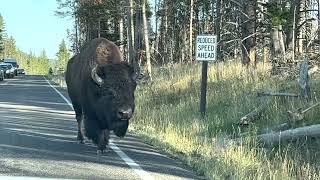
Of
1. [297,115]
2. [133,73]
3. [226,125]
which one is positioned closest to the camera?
[133,73]

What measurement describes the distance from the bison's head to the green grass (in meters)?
1.50

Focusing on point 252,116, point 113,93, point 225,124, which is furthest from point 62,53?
point 113,93

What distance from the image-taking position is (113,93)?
397 inches

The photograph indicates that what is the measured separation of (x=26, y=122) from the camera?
54.2 feet

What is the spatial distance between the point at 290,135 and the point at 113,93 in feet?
11.0

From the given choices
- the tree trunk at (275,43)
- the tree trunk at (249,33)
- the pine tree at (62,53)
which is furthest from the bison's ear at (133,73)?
the pine tree at (62,53)

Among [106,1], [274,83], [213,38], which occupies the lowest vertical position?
[274,83]

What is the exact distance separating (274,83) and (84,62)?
288 inches

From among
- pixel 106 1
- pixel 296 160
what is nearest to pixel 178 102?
pixel 296 160

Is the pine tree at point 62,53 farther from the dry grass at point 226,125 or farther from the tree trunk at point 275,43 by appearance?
the tree trunk at point 275,43

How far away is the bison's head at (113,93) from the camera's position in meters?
9.84

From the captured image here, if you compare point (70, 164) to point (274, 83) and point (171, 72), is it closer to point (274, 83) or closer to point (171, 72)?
point (274, 83)

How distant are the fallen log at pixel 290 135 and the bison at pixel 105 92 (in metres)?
2.87

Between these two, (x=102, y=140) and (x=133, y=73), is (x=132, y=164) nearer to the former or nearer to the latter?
(x=102, y=140)
